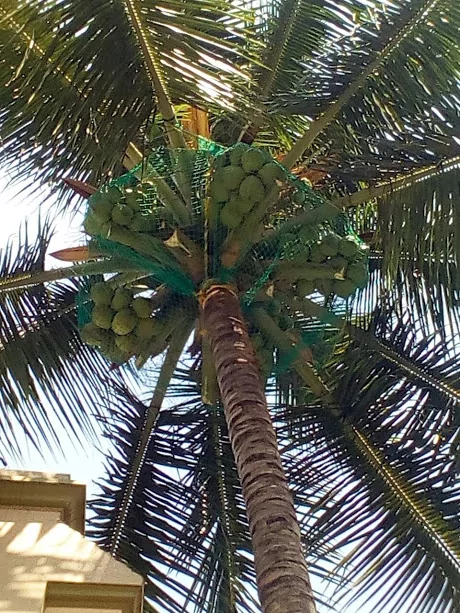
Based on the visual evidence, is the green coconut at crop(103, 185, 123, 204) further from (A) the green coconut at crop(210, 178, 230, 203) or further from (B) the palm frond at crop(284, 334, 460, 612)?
(B) the palm frond at crop(284, 334, 460, 612)

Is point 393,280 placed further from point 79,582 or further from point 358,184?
point 79,582

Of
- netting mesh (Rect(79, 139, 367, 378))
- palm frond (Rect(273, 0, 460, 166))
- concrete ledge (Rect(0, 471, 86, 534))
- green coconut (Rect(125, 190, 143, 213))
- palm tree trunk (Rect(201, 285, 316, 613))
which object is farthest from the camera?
palm frond (Rect(273, 0, 460, 166))

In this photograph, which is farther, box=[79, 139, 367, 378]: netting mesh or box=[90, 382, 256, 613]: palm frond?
box=[90, 382, 256, 613]: palm frond

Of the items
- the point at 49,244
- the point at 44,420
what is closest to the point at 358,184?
the point at 49,244

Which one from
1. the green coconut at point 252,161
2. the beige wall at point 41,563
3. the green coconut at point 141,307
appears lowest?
the beige wall at point 41,563

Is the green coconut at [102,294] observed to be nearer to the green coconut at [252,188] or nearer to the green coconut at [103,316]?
the green coconut at [103,316]

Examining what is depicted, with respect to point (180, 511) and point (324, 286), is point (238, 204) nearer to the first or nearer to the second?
point (324, 286)

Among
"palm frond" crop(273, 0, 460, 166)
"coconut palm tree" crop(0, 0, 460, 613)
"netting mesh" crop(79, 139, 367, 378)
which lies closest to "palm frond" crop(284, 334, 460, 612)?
"coconut palm tree" crop(0, 0, 460, 613)

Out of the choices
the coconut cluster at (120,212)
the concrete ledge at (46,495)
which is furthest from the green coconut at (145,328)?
the concrete ledge at (46,495)

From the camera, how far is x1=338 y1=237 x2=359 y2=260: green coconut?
5.44 m

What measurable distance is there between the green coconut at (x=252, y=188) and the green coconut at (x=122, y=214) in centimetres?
61

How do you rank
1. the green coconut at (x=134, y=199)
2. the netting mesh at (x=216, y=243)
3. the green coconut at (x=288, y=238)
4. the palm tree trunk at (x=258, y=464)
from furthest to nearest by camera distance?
the green coconut at (x=288, y=238), the green coconut at (x=134, y=199), the netting mesh at (x=216, y=243), the palm tree trunk at (x=258, y=464)

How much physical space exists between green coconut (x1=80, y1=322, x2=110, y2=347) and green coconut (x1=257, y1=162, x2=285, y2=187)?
47.9 inches

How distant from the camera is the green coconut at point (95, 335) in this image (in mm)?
5391
